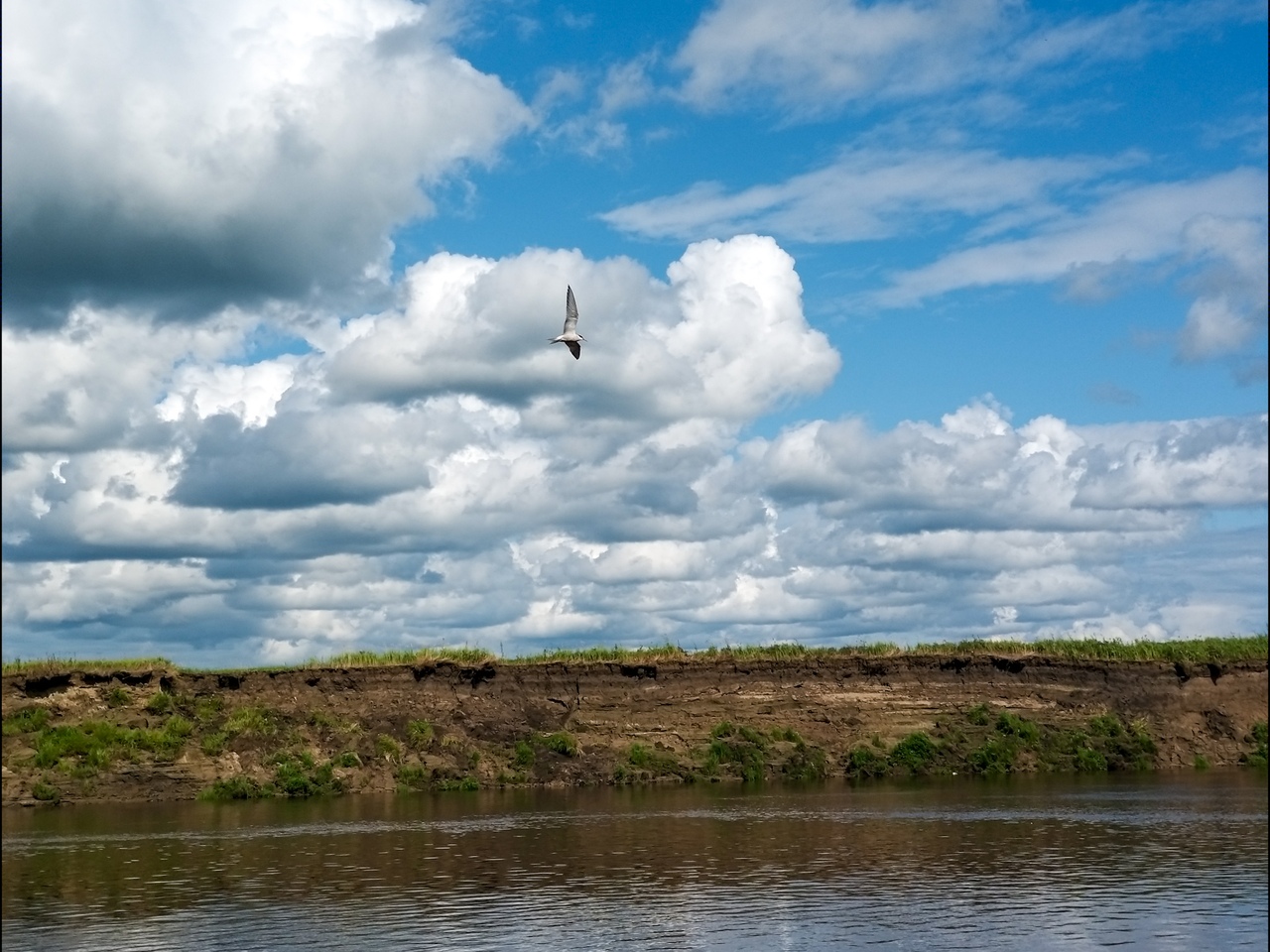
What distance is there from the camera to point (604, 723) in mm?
69562

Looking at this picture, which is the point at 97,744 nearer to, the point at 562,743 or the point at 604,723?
the point at 562,743

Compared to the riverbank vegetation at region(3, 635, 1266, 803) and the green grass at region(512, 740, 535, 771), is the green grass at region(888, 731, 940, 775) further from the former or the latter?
the green grass at region(512, 740, 535, 771)

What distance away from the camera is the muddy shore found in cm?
6234

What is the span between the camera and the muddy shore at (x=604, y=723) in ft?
205

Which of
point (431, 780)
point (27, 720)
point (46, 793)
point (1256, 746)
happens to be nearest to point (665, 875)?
point (431, 780)

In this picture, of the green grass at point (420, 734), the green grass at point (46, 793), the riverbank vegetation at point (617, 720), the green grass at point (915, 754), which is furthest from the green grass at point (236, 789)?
the green grass at point (915, 754)

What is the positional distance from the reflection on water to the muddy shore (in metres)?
8.13

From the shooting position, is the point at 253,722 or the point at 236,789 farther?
the point at 253,722

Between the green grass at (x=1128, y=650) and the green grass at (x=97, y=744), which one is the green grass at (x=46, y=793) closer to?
the green grass at (x=97, y=744)

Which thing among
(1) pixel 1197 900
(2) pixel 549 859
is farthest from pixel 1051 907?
(2) pixel 549 859

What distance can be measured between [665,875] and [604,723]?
1351 inches

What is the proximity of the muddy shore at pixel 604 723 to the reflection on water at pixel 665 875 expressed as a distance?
813 cm

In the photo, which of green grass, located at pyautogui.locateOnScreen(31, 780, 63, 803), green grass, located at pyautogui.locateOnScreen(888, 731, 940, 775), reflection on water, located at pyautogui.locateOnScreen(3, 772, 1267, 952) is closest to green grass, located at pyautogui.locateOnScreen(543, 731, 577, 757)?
reflection on water, located at pyautogui.locateOnScreen(3, 772, 1267, 952)

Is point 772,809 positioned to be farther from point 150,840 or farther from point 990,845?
point 150,840
